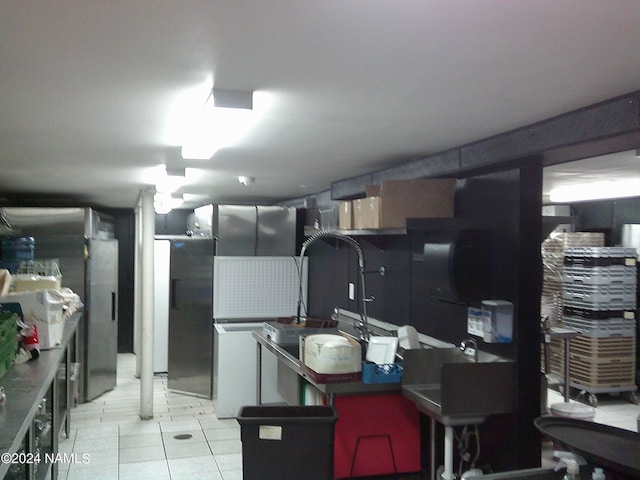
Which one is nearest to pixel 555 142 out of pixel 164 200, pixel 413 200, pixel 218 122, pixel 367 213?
pixel 413 200

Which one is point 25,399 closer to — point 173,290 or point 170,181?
point 170,181

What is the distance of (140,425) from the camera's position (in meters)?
5.20

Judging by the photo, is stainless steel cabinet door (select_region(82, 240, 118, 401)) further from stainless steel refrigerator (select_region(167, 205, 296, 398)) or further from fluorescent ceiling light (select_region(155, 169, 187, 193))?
fluorescent ceiling light (select_region(155, 169, 187, 193))

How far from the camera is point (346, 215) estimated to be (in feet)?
13.7

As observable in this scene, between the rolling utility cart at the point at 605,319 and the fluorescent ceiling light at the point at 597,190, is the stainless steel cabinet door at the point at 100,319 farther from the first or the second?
the rolling utility cart at the point at 605,319

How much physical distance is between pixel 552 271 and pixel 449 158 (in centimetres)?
393

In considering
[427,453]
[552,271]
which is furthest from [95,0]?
[552,271]

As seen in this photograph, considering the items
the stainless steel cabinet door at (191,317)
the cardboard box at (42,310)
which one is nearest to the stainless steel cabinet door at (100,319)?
the stainless steel cabinet door at (191,317)

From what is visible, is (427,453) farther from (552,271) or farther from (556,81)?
(552,271)

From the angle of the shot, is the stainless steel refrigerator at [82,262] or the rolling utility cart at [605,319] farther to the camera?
the rolling utility cart at [605,319]

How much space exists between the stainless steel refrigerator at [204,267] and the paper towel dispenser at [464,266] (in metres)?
3.12

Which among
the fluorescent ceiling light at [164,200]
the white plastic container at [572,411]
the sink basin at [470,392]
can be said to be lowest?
the white plastic container at [572,411]

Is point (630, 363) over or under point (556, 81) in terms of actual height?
under

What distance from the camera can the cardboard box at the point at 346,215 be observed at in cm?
410
